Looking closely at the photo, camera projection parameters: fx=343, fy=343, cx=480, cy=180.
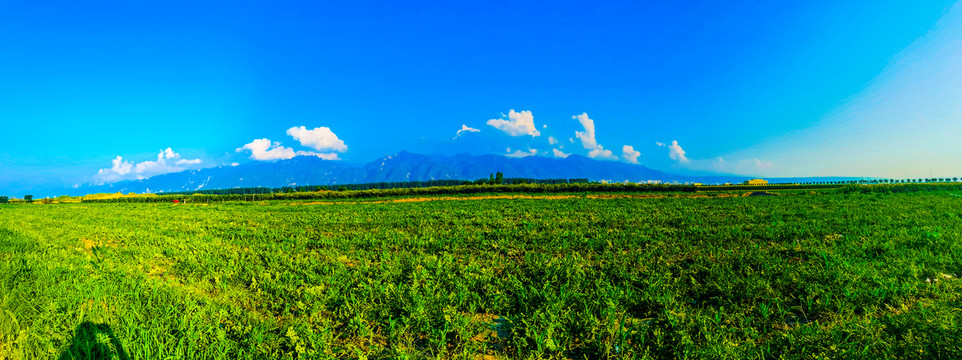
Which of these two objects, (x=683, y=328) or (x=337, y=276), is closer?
(x=683, y=328)

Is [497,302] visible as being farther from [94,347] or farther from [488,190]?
[488,190]

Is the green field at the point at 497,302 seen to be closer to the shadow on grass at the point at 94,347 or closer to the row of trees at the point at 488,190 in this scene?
the shadow on grass at the point at 94,347

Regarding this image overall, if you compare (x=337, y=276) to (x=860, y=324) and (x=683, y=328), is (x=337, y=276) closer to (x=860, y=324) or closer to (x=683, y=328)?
(x=683, y=328)

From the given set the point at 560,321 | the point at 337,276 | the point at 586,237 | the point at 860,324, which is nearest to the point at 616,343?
the point at 560,321

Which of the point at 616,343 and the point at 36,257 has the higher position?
the point at 36,257

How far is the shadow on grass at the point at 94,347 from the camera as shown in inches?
147

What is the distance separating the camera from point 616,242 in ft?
31.2

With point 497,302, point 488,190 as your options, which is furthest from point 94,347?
point 488,190

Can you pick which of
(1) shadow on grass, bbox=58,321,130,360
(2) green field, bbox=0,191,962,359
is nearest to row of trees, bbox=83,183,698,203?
(2) green field, bbox=0,191,962,359

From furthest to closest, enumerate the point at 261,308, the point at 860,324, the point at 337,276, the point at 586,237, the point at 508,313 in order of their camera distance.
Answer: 1. the point at 586,237
2. the point at 337,276
3. the point at 261,308
4. the point at 508,313
5. the point at 860,324

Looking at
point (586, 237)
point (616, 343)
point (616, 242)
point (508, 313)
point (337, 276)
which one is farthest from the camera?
point (586, 237)

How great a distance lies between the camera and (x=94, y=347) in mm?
3896

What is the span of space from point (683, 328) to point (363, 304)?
14.3ft

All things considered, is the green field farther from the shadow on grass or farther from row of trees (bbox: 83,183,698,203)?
row of trees (bbox: 83,183,698,203)
